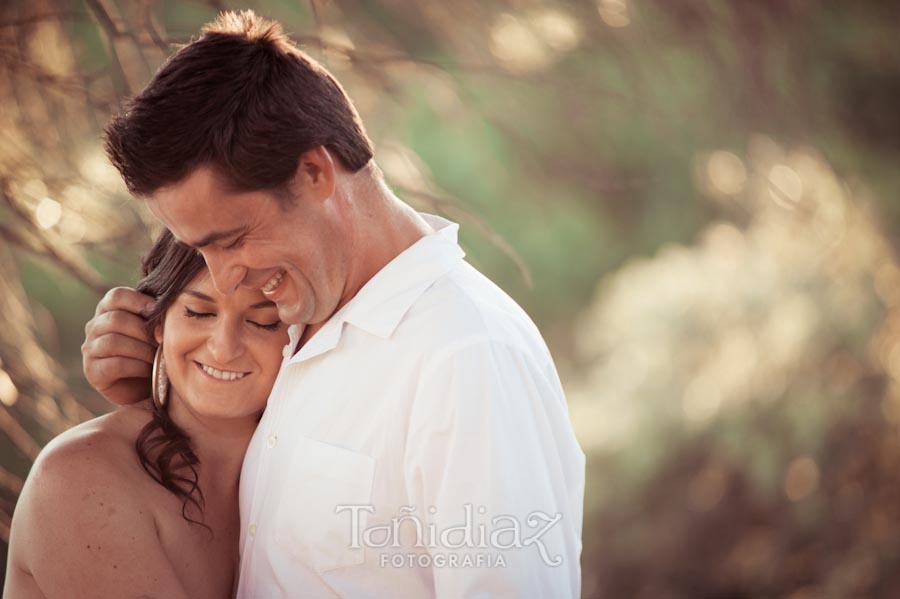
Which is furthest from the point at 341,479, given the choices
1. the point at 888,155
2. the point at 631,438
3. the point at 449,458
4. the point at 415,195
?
the point at 888,155

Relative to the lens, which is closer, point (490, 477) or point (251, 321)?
point (490, 477)

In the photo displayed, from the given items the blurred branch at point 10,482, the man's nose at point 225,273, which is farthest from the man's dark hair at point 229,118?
the blurred branch at point 10,482

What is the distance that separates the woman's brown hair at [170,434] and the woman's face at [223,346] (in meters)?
0.03

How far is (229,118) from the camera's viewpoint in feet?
6.05

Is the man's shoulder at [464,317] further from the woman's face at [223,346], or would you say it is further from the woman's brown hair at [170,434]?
the woman's brown hair at [170,434]

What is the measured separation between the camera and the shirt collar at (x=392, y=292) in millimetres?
1907

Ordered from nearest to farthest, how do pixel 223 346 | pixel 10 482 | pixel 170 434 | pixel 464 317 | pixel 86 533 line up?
pixel 464 317 < pixel 86 533 < pixel 223 346 < pixel 170 434 < pixel 10 482

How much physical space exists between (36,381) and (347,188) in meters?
1.91

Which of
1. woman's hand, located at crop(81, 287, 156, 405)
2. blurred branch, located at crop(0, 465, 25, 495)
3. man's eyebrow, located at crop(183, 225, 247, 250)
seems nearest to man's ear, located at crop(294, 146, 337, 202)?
man's eyebrow, located at crop(183, 225, 247, 250)

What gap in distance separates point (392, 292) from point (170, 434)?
0.63 metres

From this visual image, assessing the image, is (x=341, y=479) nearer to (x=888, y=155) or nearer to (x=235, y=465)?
(x=235, y=465)

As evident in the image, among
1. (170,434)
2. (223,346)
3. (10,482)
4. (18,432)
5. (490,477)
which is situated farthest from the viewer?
(10,482)

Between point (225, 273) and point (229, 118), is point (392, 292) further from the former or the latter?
point (229, 118)

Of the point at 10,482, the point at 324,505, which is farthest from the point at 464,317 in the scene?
the point at 10,482
